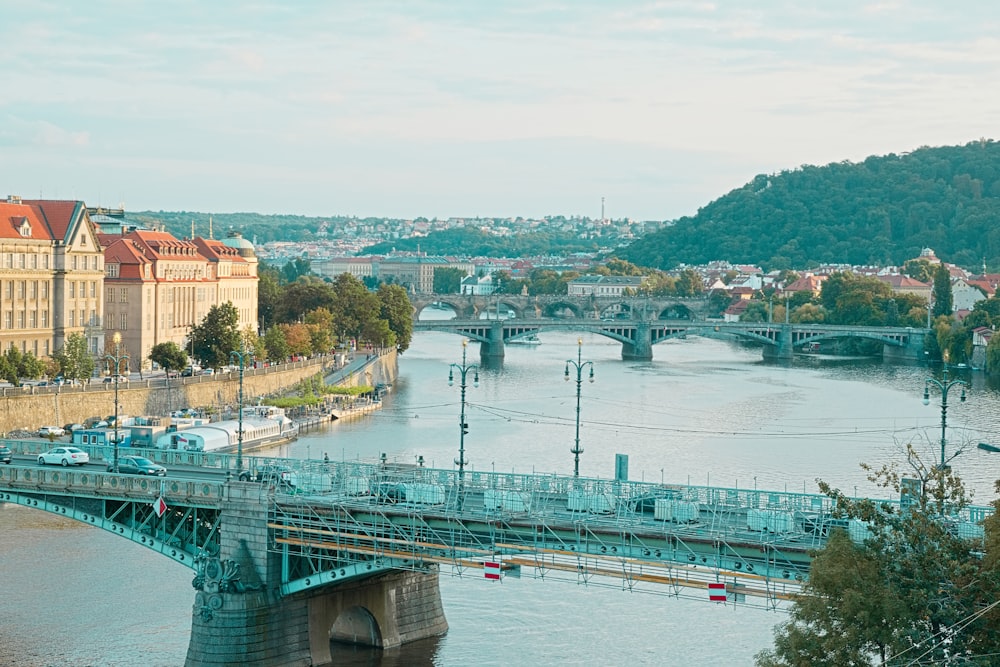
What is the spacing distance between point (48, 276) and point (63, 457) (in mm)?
29209

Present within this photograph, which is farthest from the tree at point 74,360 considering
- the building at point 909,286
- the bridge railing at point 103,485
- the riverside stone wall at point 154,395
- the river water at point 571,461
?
the building at point 909,286

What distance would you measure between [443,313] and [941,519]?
156 meters

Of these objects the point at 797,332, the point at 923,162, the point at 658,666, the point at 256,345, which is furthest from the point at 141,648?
the point at 923,162

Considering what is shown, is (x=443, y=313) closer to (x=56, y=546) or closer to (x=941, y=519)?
(x=56, y=546)

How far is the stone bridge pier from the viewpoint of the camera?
1093 inches

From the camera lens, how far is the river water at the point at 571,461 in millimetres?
30688

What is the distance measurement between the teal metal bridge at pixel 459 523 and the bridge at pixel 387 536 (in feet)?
0.11

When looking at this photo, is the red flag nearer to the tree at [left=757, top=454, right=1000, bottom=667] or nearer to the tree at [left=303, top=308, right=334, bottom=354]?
the tree at [left=757, top=454, right=1000, bottom=667]

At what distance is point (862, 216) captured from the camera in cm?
18038

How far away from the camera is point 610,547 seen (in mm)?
25984

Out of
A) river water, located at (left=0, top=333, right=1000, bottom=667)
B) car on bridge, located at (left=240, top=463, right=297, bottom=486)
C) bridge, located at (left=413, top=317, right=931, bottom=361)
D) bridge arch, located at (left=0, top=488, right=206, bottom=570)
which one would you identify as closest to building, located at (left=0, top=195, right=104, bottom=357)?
river water, located at (left=0, top=333, right=1000, bottom=667)

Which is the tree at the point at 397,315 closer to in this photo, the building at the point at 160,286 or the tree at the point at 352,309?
the tree at the point at 352,309

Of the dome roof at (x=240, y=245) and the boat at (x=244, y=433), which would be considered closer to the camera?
the boat at (x=244, y=433)

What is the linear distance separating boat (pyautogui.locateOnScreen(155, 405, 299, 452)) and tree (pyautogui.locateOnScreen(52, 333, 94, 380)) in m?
5.32
